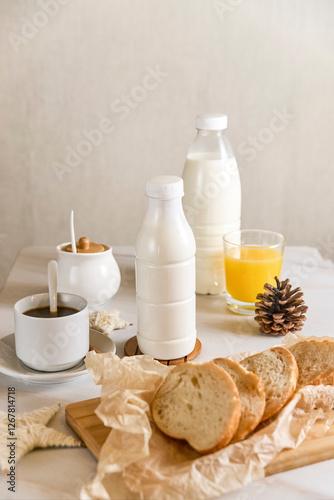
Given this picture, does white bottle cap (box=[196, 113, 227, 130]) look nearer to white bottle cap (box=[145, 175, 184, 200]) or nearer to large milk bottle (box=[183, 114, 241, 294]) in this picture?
large milk bottle (box=[183, 114, 241, 294])

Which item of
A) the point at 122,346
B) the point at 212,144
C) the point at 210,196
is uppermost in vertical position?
the point at 212,144

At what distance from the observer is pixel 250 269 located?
1.25 metres

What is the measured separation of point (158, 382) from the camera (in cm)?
88

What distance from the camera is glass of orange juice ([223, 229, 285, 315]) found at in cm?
Result: 125

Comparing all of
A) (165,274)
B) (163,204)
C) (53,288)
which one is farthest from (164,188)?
(53,288)

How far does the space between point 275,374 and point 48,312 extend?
0.39 m

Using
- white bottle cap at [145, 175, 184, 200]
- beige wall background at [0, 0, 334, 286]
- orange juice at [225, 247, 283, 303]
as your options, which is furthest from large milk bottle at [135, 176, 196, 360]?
beige wall background at [0, 0, 334, 286]

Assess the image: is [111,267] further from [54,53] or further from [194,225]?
[54,53]

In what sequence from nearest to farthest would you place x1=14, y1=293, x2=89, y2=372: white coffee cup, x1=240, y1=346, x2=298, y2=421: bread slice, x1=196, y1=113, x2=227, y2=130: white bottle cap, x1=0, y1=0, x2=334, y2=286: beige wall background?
x1=240, y1=346, x2=298, y2=421: bread slice, x1=14, y1=293, x2=89, y2=372: white coffee cup, x1=196, y1=113, x2=227, y2=130: white bottle cap, x1=0, y1=0, x2=334, y2=286: beige wall background

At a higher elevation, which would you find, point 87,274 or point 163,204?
point 163,204

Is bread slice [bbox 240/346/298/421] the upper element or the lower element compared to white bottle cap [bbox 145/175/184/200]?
lower

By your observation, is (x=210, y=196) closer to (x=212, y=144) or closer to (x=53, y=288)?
(x=212, y=144)

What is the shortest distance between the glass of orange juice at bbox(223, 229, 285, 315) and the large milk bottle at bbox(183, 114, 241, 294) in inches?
2.5

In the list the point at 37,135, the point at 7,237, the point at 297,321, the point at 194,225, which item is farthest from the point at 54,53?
the point at 297,321
